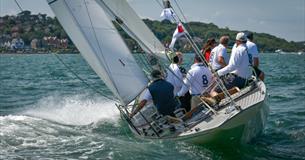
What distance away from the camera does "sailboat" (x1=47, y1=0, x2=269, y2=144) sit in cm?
1112

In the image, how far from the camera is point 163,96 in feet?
39.1

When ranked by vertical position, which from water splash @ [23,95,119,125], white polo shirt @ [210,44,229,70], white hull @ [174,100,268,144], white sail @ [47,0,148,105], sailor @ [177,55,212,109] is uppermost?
white sail @ [47,0,148,105]

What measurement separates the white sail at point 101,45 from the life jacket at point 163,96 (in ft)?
4.31

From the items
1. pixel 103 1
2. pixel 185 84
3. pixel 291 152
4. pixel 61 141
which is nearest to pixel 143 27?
pixel 103 1

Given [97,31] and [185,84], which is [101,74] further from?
[185,84]

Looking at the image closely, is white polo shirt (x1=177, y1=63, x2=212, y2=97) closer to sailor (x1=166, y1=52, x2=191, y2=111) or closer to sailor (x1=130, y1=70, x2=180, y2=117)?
sailor (x1=166, y1=52, x2=191, y2=111)

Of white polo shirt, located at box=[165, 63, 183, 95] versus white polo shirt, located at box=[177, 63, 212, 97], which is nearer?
white polo shirt, located at box=[177, 63, 212, 97]

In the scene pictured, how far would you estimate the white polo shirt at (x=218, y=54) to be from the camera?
13.2 metres

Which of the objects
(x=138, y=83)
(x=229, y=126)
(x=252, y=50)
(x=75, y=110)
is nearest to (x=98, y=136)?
(x=138, y=83)

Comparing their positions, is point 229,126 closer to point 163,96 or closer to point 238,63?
Result: point 163,96

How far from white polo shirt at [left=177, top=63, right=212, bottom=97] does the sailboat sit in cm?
42

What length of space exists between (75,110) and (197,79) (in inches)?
280

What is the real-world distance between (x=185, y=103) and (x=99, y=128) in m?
3.04

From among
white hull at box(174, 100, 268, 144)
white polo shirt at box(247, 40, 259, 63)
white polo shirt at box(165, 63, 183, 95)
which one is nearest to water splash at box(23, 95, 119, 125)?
white polo shirt at box(165, 63, 183, 95)
